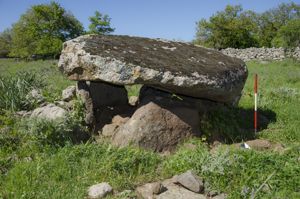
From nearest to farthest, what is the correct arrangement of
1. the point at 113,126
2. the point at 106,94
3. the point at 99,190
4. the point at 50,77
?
1. the point at 99,190
2. the point at 113,126
3. the point at 106,94
4. the point at 50,77

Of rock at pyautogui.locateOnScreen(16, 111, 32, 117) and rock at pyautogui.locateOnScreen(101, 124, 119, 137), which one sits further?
rock at pyautogui.locateOnScreen(16, 111, 32, 117)

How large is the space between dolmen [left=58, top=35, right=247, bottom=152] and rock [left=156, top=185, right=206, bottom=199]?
143 centimetres

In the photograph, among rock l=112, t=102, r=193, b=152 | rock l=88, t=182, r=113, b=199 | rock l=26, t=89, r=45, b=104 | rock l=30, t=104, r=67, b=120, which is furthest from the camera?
rock l=26, t=89, r=45, b=104

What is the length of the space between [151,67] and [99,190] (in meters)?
2.35

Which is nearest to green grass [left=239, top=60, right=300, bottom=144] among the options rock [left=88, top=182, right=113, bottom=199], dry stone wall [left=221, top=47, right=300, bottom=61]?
rock [left=88, top=182, right=113, bottom=199]

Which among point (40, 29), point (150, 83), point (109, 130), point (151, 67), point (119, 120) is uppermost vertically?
point (40, 29)

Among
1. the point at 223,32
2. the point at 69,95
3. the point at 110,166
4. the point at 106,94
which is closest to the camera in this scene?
the point at 110,166

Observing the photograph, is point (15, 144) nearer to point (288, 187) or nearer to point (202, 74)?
point (202, 74)

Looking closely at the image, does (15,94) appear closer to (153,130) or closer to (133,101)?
(133,101)

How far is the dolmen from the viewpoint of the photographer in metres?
6.03

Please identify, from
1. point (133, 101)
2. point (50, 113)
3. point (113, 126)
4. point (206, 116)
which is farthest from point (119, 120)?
point (206, 116)

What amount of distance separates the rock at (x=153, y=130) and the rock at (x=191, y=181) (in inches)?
53.3

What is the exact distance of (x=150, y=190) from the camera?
181 inches

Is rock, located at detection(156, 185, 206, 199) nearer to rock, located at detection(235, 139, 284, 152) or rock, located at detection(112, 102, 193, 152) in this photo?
rock, located at detection(112, 102, 193, 152)
